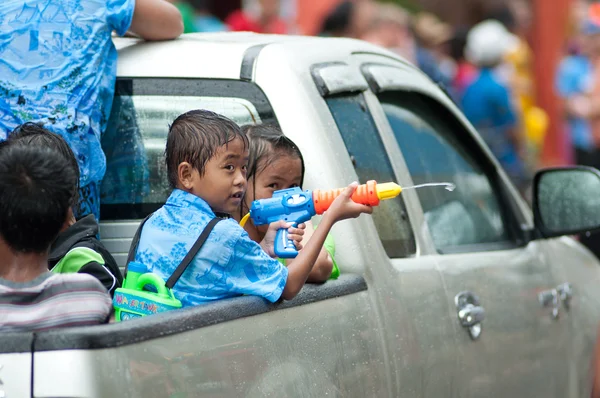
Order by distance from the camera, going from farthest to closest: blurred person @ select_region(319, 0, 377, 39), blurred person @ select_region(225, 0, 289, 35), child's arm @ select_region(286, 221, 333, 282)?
blurred person @ select_region(225, 0, 289, 35) → blurred person @ select_region(319, 0, 377, 39) → child's arm @ select_region(286, 221, 333, 282)

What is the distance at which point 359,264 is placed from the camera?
357 centimetres

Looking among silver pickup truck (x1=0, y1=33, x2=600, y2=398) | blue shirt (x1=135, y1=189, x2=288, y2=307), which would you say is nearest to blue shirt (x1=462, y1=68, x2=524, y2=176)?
silver pickup truck (x1=0, y1=33, x2=600, y2=398)

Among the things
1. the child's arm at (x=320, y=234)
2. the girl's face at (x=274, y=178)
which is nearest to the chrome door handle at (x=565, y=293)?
the girl's face at (x=274, y=178)

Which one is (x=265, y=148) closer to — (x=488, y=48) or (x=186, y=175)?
(x=186, y=175)

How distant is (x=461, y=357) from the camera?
3947mm

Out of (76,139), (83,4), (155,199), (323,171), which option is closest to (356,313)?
(323,171)

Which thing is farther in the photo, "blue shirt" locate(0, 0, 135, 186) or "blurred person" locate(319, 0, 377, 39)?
"blurred person" locate(319, 0, 377, 39)

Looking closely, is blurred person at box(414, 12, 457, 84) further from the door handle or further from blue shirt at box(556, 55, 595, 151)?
the door handle

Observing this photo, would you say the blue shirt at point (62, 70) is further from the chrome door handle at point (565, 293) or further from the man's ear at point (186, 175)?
the chrome door handle at point (565, 293)

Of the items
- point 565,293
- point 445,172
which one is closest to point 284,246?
point 445,172

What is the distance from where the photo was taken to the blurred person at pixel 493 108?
1114cm

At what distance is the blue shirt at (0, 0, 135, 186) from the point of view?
3740 millimetres

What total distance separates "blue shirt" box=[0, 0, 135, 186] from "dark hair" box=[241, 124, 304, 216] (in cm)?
49

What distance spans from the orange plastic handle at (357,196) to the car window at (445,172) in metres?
1.11
